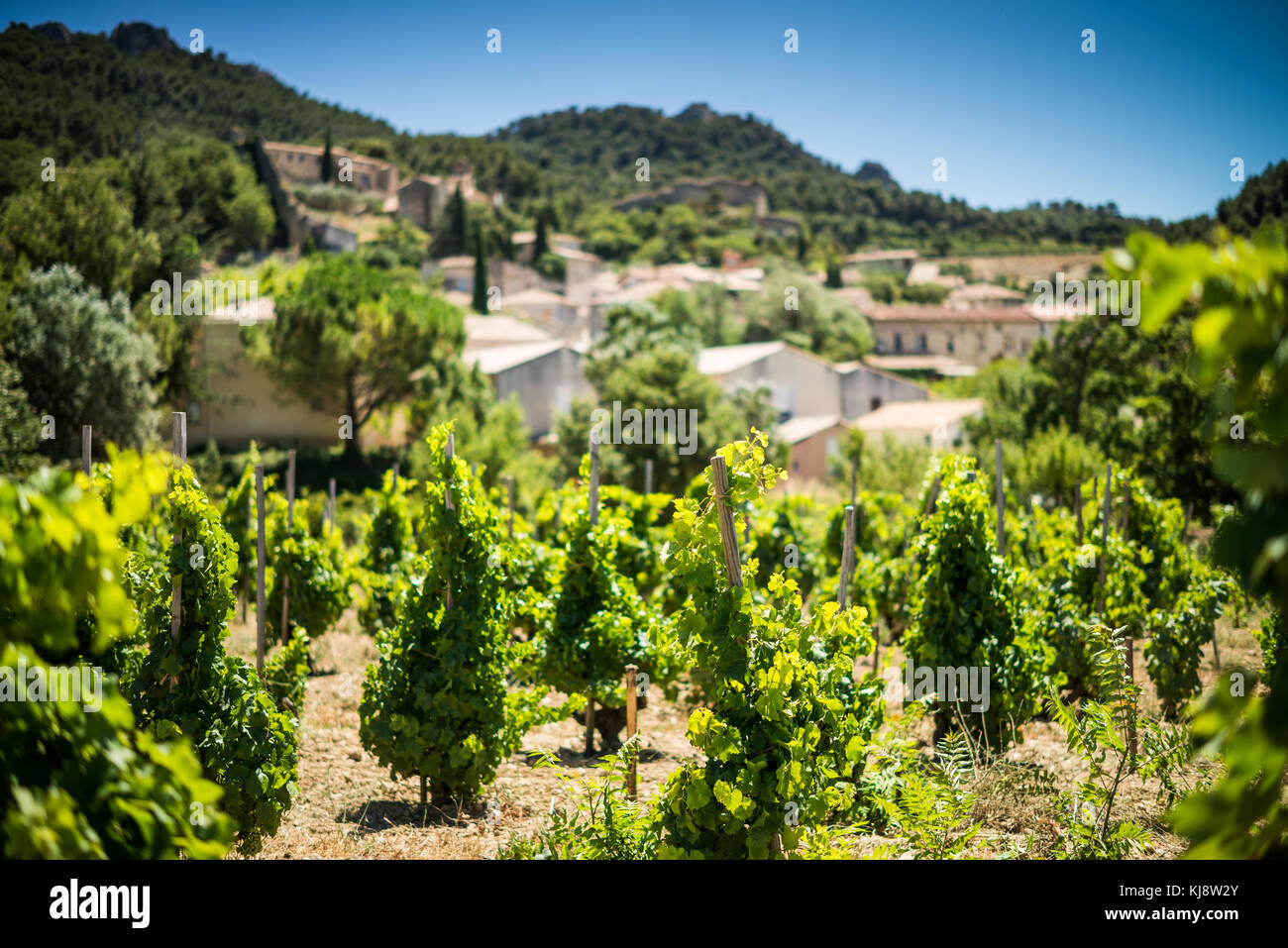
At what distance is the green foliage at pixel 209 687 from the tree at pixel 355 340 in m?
29.8

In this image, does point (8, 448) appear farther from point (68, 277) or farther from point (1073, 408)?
point (1073, 408)

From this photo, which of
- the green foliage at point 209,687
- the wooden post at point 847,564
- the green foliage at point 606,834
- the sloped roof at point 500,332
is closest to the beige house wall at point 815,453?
the sloped roof at point 500,332

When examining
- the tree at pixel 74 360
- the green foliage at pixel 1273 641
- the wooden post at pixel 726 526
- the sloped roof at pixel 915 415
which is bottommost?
the green foliage at pixel 1273 641

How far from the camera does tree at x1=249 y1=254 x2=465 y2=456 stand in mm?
34250

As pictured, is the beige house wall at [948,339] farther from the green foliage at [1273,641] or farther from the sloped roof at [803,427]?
the green foliage at [1273,641]

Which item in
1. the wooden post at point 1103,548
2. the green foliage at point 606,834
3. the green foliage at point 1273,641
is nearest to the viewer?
the green foliage at point 606,834

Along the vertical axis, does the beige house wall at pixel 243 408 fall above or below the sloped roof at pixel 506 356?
below

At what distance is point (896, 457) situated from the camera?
Result: 1171 inches

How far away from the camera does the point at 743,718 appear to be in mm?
4879

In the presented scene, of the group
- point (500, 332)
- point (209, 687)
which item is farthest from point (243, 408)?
point (209, 687)

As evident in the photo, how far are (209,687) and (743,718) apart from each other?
10.3ft

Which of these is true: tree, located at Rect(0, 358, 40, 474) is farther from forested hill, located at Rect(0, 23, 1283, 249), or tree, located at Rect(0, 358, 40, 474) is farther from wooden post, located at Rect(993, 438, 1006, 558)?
wooden post, located at Rect(993, 438, 1006, 558)

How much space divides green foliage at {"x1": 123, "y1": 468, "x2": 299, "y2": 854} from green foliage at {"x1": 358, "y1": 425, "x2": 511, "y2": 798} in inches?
42.7

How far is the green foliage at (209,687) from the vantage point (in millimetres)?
5656
